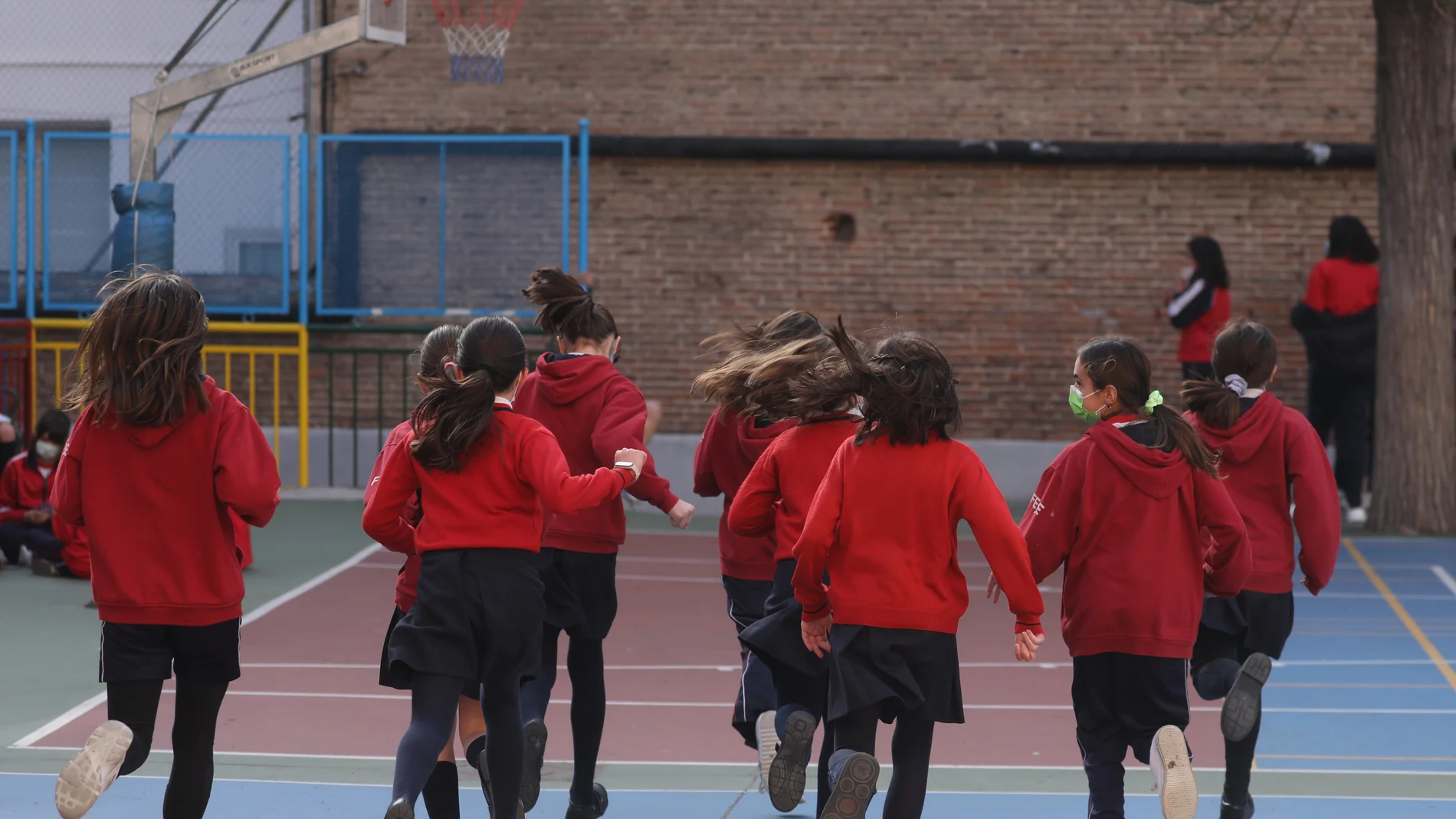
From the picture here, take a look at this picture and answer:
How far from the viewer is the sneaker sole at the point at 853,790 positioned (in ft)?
13.1

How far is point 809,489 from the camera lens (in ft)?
15.6

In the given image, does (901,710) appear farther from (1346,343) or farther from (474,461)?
(1346,343)

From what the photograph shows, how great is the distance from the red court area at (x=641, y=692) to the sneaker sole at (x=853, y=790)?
221 centimetres

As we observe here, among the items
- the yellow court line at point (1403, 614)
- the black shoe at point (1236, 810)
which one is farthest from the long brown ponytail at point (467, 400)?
the yellow court line at point (1403, 614)

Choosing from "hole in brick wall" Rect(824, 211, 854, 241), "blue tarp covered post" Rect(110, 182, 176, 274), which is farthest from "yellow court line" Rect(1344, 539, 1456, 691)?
"blue tarp covered post" Rect(110, 182, 176, 274)

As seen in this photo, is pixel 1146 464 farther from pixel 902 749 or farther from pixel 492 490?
pixel 492 490

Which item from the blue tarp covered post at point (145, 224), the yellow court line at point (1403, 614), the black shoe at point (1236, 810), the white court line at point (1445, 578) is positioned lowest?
the yellow court line at point (1403, 614)

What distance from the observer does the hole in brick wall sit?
14.7 metres

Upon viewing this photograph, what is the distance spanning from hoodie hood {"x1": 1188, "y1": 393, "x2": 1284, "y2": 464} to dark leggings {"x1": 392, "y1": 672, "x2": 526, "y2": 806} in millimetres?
2367

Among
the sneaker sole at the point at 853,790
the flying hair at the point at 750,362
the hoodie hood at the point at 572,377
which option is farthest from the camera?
the hoodie hood at the point at 572,377

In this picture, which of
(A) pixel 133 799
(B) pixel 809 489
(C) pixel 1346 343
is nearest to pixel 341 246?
(C) pixel 1346 343

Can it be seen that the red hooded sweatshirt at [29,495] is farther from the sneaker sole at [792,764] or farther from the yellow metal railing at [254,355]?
the sneaker sole at [792,764]

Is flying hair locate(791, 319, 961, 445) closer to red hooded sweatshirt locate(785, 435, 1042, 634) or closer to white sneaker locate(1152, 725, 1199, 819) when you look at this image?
red hooded sweatshirt locate(785, 435, 1042, 634)

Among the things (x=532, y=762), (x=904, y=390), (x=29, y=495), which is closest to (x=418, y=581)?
(x=532, y=762)
